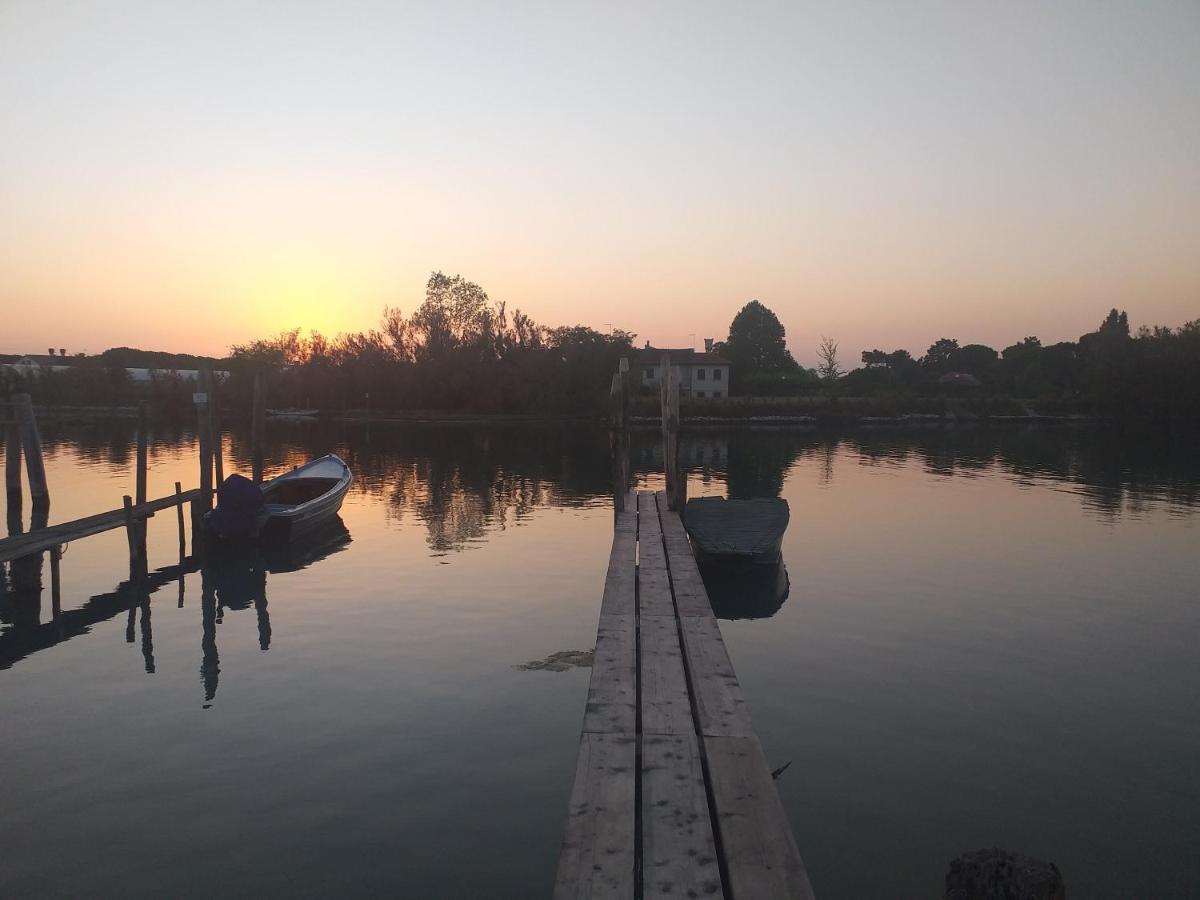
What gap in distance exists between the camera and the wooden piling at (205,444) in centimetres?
1891

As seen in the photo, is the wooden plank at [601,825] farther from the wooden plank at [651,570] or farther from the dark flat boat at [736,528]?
the dark flat boat at [736,528]

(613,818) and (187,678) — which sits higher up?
(613,818)

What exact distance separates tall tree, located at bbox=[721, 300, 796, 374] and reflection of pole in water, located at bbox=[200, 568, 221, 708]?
8954 cm

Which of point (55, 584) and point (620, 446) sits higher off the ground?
point (620, 446)

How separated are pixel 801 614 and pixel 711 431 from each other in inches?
2247

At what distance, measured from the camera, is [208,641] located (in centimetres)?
1202

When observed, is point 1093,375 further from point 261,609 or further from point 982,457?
point 261,609

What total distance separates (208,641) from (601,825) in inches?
371

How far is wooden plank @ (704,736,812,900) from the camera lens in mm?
4184

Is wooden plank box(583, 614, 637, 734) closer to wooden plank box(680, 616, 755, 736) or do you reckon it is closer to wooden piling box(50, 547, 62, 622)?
wooden plank box(680, 616, 755, 736)

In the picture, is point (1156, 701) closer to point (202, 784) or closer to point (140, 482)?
point (202, 784)

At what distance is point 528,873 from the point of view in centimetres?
598

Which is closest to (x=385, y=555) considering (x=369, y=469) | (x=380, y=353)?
(x=369, y=469)

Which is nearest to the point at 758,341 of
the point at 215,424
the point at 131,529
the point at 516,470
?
the point at 516,470
